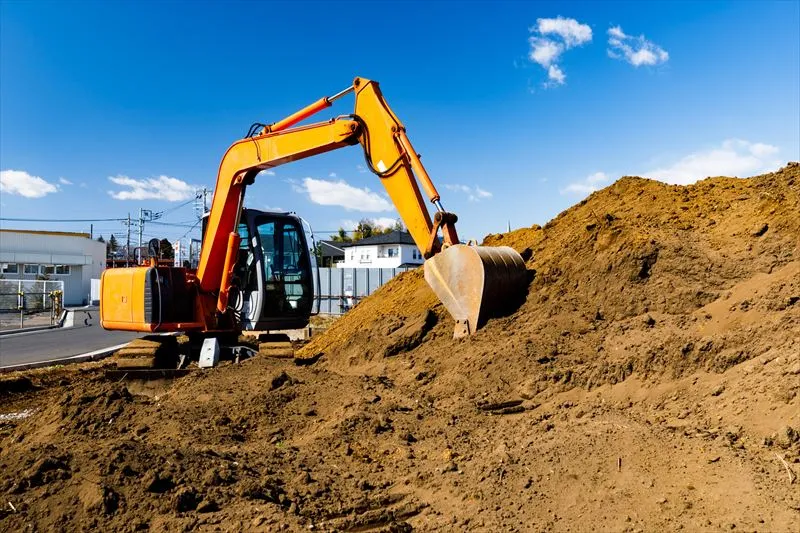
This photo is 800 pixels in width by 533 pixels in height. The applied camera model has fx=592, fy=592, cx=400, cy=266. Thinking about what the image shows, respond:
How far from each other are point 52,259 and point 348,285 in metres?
27.1

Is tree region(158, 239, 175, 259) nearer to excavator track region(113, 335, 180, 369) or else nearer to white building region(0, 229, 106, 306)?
excavator track region(113, 335, 180, 369)

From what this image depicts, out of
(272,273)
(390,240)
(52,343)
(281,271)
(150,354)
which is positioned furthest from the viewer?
(390,240)

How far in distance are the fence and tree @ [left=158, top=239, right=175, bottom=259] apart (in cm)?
1515

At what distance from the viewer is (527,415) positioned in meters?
5.77

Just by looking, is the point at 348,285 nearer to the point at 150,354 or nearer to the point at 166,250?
the point at 166,250

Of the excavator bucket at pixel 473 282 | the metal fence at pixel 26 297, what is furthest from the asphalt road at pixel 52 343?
the excavator bucket at pixel 473 282

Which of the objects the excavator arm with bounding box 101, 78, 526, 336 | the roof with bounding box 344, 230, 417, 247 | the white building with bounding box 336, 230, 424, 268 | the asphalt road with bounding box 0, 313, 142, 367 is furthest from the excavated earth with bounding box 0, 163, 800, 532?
the roof with bounding box 344, 230, 417, 247

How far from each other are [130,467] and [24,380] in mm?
7880

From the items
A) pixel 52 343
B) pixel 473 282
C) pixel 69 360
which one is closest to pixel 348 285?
pixel 52 343

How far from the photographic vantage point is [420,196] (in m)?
8.44

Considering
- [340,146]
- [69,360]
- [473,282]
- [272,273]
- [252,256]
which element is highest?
[340,146]

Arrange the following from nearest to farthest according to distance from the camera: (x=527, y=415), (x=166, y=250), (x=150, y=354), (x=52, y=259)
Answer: (x=527, y=415) < (x=150, y=354) < (x=166, y=250) < (x=52, y=259)

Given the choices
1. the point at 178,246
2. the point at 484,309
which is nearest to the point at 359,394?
the point at 484,309

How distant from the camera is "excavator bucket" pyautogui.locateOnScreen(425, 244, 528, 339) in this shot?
25.5ft
